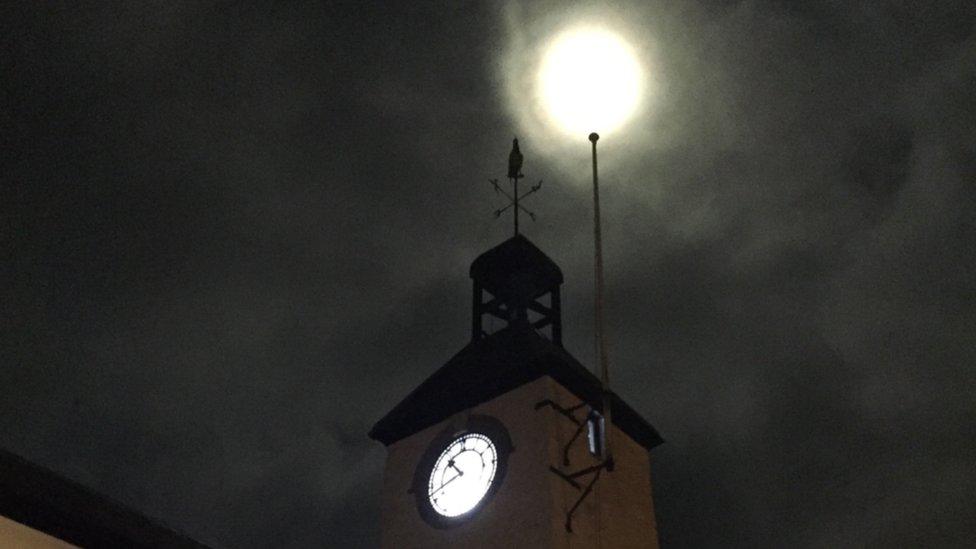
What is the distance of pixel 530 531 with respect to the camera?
1376 cm

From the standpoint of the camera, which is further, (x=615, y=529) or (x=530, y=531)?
(x=615, y=529)

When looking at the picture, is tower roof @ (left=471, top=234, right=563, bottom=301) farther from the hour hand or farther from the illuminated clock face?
the hour hand

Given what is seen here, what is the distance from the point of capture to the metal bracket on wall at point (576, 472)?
547 inches

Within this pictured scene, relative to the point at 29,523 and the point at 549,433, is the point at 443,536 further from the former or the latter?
the point at 29,523

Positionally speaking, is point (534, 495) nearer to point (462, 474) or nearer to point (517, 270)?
point (462, 474)

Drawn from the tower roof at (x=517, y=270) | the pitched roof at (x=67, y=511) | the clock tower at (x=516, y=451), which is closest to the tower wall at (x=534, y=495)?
the clock tower at (x=516, y=451)

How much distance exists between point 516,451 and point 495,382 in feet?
4.53

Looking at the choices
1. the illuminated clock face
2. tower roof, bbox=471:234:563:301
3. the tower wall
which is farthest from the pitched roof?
tower roof, bbox=471:234:563:301

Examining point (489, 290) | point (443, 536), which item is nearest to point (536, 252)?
point (489, 290)

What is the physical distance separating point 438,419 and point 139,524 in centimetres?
761

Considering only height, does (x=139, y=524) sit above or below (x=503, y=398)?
below

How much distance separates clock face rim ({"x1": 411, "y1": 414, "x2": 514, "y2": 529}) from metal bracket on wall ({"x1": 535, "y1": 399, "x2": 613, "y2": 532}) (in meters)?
0.86

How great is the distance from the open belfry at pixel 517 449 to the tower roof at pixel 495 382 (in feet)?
0.07

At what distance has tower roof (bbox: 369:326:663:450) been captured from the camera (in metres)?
15.4
